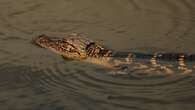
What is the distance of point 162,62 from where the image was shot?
225 inches

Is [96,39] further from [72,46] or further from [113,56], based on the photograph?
[113,56]

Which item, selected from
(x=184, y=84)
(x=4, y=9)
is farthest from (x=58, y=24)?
(x=184, y=84)

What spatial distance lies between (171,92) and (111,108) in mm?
729

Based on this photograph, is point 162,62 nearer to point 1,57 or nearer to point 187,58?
point 187,58

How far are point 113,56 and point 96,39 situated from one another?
1.72 ft

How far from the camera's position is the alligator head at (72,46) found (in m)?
6.14

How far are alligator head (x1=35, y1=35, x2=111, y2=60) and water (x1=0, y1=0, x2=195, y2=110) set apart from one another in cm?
13

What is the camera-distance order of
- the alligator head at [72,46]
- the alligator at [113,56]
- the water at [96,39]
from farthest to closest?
the alligator head at [72,46]
the alligator at [113,56]
the water at [96,39]

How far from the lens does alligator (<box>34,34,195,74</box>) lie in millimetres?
→ 5652

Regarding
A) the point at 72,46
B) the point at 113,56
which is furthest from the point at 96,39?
the point at 113,56

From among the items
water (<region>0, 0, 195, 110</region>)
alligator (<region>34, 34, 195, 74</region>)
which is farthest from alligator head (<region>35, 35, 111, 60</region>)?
water (<region>0, 0, 195, 110</region>)

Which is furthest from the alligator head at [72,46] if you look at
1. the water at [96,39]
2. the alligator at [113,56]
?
the water at [96,39]

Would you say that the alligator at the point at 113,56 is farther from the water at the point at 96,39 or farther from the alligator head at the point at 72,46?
the water at the point at 96,39

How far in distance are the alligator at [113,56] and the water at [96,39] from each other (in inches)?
5.9
